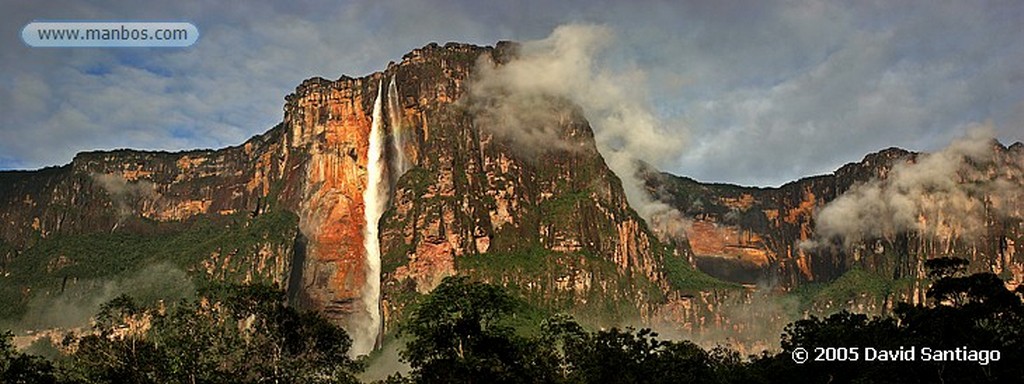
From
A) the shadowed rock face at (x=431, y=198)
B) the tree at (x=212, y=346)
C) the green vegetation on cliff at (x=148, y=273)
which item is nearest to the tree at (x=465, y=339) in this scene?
the tree at (x=212, y=346)

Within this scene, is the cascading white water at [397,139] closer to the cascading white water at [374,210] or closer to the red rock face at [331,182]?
the cascading white water at [374,210]

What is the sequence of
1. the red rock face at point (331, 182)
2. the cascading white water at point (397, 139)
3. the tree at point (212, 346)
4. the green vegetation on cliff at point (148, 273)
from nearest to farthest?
1. the tree at point (212, 346)
2. the red rock face at point (331, 182)
3. the green vegetation on cliff at point (148, 273)
4. the cascading white water at point (397, 139)

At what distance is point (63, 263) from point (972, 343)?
609 ft

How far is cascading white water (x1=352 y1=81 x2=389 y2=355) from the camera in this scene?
17338 centimetres

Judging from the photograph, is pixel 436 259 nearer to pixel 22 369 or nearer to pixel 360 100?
pixel 360 100

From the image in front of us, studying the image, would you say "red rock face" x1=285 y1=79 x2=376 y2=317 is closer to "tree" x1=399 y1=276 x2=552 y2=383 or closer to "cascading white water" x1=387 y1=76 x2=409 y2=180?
"cascading white water" x1=387 y1=76 x2=409 y2=180

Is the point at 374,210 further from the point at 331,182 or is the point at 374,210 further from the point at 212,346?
the point at 212,346

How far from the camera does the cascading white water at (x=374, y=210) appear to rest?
173375mm

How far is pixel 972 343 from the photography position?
48125mm

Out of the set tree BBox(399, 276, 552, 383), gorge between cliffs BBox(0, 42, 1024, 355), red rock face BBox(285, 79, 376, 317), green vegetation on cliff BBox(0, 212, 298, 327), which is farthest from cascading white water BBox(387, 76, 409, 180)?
tree BBox(399, 276, 552, 383)

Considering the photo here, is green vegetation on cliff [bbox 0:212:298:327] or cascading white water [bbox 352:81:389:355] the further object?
green vegetation on cliff [bbox 0:212:298:327]

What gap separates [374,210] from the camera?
186 metres

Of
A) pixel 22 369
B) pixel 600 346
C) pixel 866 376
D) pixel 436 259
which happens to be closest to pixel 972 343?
pixel 866 376

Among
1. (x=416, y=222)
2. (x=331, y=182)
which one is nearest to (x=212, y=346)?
(x=416, y=222)
